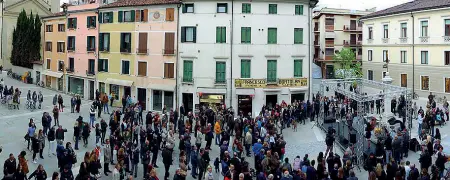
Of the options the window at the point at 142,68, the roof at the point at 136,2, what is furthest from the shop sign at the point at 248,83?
the window at the point at 142,68

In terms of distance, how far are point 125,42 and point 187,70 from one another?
8.49m

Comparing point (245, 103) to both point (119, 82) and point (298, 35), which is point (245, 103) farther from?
point (119, 82)

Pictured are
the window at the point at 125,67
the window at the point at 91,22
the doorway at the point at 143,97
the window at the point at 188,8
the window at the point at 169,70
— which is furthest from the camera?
the window at the point at 91,22

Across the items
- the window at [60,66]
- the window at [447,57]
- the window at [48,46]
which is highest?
the window at [48,46]

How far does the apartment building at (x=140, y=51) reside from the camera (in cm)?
4362

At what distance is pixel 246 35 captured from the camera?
4184 centimetres

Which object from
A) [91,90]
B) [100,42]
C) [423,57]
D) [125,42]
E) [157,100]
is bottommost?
[157,100]

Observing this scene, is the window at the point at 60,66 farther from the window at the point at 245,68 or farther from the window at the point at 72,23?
the window at the point at 245,68

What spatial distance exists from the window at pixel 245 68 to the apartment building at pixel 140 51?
20.8 feet

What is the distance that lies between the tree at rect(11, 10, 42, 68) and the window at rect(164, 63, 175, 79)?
108 ft

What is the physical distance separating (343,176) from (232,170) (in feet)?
14.4

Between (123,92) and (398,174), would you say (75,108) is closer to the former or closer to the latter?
(123,92)

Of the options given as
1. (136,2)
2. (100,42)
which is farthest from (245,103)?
(100,42)

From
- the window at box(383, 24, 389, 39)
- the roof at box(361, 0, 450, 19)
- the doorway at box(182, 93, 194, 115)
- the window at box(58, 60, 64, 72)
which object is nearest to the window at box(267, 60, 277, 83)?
the doorway at box(182, 93, 194, 115)
